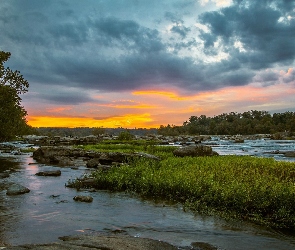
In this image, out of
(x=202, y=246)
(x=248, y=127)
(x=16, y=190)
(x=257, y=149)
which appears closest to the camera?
(x=202, y=246)

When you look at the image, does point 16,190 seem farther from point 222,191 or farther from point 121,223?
point 222,191

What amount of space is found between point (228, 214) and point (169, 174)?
215 inches

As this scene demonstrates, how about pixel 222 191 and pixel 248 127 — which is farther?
pixel 248 127

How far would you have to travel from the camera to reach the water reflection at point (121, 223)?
8.70 meters

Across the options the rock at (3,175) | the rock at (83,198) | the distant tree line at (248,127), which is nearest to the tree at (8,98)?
the rock at (3,175)

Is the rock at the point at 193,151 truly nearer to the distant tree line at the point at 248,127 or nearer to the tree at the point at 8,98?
the tree at the point at 8,98

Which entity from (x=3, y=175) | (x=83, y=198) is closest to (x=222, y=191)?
(x=83, y=198)

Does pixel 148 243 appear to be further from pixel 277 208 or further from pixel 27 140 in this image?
pixel 27 140

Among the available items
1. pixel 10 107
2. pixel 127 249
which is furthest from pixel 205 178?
pixel 10 107

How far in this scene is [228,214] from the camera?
11.1m

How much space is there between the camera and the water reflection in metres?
8.70

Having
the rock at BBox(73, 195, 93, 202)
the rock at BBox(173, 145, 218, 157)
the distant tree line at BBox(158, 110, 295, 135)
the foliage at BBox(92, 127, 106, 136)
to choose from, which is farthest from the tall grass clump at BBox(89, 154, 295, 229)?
the distant tree line at BBox(158, 110, 295, 135)

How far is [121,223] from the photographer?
10.2 meters

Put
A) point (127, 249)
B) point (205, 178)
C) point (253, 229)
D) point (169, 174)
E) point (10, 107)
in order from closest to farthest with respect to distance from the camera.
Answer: point (127, 249), point (253, 229), point (205, 178), point (169, 174), point (10, 107)
